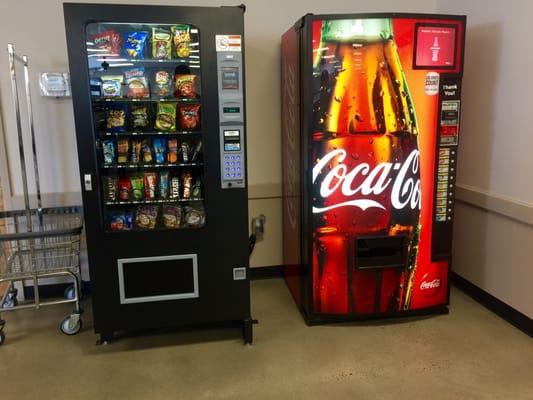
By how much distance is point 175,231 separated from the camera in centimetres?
242

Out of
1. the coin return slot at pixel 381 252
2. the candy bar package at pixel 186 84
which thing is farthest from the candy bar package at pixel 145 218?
the coin return slot at pixel 381 252

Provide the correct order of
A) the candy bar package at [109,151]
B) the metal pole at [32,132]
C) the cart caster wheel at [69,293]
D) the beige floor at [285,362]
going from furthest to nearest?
the cart caster wheel at [69,293] < the metal pole at [32,132] < the candy bar package at [109,151] < the beige floor at [285,362]

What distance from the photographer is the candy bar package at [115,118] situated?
7.82 feet

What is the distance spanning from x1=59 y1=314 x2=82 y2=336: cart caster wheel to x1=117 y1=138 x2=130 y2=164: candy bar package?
1019mm

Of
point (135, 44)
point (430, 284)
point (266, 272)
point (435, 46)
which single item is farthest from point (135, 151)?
point (430, 284)

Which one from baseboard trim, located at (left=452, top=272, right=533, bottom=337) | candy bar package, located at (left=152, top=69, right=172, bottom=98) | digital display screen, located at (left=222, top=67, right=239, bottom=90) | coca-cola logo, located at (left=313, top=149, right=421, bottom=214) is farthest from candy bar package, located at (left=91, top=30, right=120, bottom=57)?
baseboard trim, located at (left=452, top=272, right=533, bottom=337)

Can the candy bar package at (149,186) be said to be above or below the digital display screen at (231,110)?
below

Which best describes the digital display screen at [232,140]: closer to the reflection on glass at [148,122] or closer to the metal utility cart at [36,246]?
the reflection on glass at [148,122]

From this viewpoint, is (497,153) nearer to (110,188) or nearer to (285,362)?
(285,362)

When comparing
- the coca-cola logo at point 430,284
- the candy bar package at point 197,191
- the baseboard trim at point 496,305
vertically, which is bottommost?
the baseboard trim at point 496,305

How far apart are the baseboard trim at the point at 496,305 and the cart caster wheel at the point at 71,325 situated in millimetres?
2635

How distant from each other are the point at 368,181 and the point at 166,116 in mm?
1215

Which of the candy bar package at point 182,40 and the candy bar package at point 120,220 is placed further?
the candy bar package at point 120,220

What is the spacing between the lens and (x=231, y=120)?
2336mm
